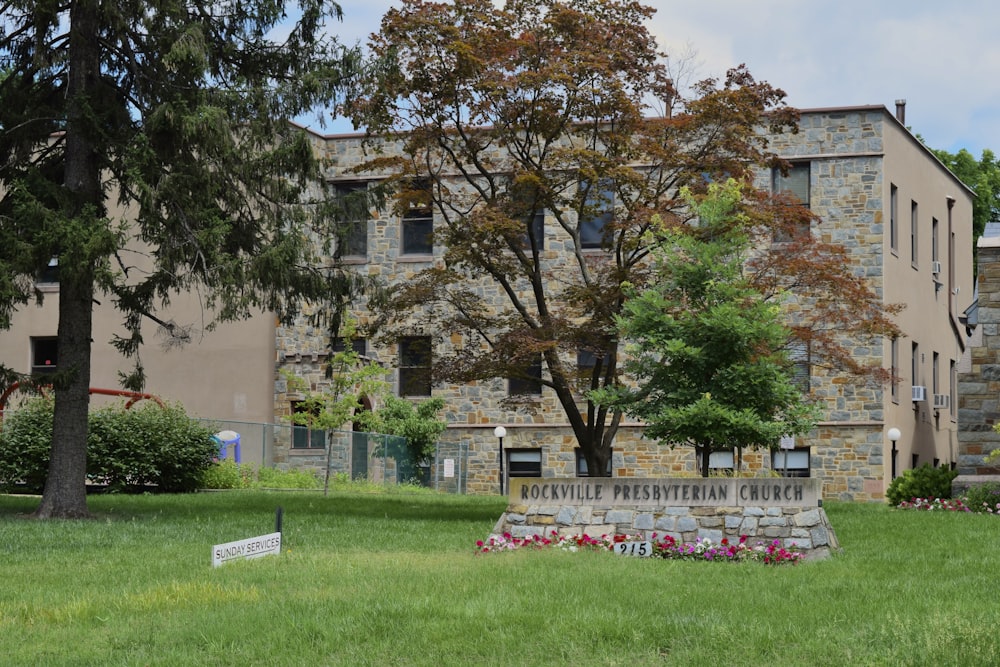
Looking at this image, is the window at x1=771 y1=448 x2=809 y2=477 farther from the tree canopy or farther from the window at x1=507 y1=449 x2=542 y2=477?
the tree canopy

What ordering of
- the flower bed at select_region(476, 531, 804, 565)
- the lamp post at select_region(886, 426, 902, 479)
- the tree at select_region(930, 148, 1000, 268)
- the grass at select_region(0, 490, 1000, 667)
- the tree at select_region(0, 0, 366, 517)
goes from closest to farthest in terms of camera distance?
the grass at select_region(0, 490, 1000, 667) → the flower bed at select_region(476, 531, 804, 565) → the tree at select_region(0, 0, 366, 517) → the lamp post at select_region(886, 426, 902, 479) → the tree at select_region(930, 148, 1000, 268)

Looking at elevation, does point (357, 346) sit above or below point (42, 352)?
above

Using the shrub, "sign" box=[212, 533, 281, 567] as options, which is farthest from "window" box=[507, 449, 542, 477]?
"sign" box=[212, 533, 281, 567]

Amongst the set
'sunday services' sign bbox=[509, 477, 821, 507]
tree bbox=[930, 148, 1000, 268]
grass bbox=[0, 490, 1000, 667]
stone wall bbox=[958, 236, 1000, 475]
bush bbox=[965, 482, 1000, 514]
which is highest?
tree bbox=[930, 148, 1000, 268]

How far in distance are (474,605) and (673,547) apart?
177 inches

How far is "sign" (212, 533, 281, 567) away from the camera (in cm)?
1280

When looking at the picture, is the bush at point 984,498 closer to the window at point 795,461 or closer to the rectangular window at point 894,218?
the window at point 795,461

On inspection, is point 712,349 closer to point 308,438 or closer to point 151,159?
point 151,159

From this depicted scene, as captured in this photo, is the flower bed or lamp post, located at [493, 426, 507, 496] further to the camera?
lamp post, located at [493, 426, 507, 496]

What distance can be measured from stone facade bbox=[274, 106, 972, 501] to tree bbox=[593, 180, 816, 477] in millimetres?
14915

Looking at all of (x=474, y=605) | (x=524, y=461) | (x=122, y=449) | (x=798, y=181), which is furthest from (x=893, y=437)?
(x=474, y=605)

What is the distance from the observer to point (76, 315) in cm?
2052

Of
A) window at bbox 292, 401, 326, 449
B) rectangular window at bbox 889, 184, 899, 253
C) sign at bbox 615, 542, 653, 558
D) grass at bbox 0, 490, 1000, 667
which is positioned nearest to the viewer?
grass at bbox 0, 490, 1000, 667

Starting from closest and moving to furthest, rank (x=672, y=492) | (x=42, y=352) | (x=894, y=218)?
1. (x=672, y=492)
2. (x=894, y=218)
3. (x=42, y=352)
